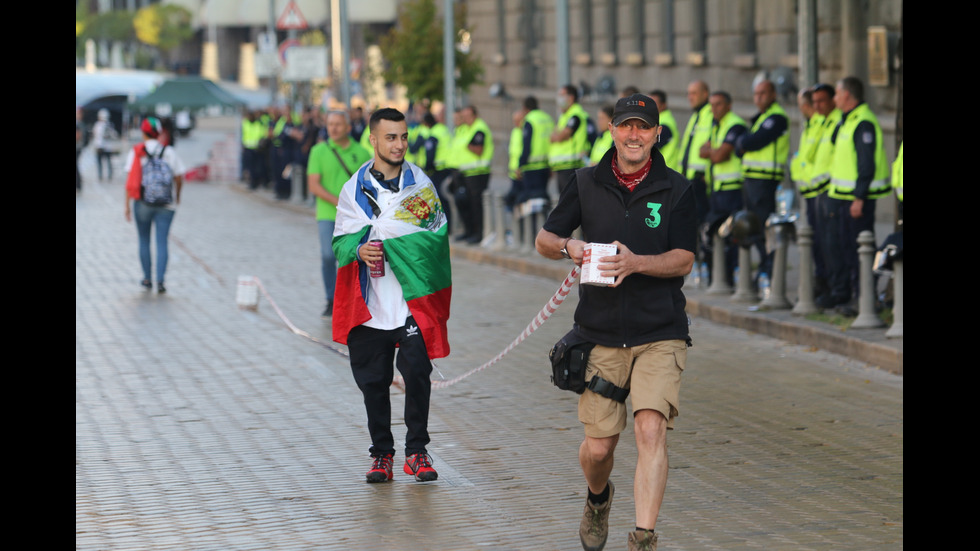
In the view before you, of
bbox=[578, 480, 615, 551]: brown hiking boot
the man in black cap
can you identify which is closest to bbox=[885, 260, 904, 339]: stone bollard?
the man in black cap

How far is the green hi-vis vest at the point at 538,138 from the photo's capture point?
1903 centimetres

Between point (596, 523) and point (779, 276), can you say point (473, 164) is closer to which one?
point (779, 276)

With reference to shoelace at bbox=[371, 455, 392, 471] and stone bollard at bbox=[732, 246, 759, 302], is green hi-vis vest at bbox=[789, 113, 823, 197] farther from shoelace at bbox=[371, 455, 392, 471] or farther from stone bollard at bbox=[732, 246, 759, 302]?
shoelace at bbox=[371, 455, 392, 471]

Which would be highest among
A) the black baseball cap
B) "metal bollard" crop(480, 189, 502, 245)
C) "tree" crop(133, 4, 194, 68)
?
"tree" crop(133, 4, 194, 68)

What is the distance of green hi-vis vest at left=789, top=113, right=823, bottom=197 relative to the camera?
507 inches

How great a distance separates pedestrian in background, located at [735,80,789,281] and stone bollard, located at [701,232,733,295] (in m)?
0.44

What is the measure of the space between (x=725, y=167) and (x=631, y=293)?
27.9 ft

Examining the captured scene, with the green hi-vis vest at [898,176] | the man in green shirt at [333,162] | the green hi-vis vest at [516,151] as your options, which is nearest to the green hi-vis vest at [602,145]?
the green hi-vis vest at [516,151]

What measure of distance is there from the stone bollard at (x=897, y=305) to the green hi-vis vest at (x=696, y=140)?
3.38m
